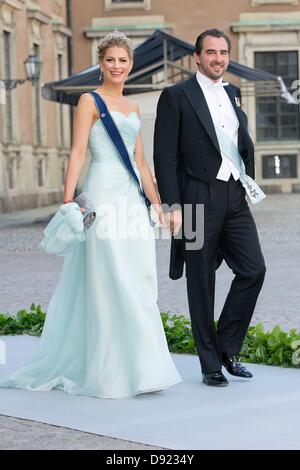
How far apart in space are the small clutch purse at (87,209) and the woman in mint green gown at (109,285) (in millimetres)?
26

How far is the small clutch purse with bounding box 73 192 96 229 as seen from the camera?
6520 mm

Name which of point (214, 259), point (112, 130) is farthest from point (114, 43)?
point (214, 259)

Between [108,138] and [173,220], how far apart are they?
0.54 meters

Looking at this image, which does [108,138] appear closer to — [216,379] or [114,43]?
[114,43]

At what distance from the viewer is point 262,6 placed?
124ft

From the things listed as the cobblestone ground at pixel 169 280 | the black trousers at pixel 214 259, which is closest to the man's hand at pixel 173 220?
the black trousers at pixel 214 259

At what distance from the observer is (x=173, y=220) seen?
6504 millimetres

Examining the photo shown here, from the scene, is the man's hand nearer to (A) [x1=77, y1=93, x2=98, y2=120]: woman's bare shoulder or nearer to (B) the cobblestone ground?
(A) [x1=77, y1=93, x2=98, y2=120]: woman's bare shoulder

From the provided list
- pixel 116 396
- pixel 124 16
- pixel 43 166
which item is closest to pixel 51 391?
pixel 116 396

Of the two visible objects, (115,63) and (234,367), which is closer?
(115,63)

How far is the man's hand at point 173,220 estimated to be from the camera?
21.3ft

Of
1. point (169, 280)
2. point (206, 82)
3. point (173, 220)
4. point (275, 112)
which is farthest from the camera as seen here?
point (275, 112)

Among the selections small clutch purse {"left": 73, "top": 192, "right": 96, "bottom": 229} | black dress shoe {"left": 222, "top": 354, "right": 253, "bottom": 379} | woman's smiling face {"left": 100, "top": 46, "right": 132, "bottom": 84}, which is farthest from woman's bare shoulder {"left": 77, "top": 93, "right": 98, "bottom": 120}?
black dress shoe {"left": 222, "top": 354, "right": 253, "bottom": 379}
